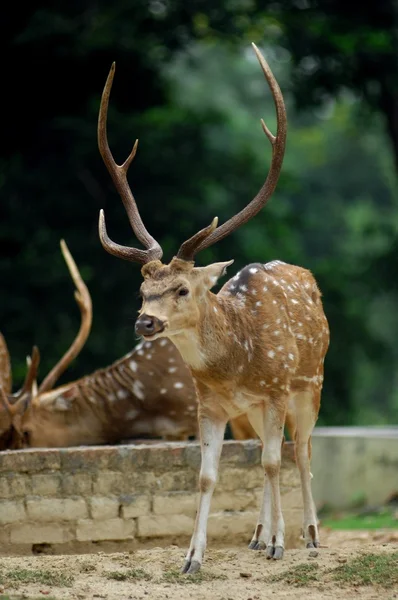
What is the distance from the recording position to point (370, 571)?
6.55 meters

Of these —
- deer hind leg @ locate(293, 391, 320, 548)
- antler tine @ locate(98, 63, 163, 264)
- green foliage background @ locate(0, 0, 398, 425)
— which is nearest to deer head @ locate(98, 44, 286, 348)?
antler tine @ locate(98, 63, 163, 264)

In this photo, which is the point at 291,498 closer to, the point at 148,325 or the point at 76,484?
the point at 76,484

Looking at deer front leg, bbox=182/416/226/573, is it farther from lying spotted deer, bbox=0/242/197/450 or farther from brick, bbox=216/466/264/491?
lying spotted deer, bbox=0/242/197/450

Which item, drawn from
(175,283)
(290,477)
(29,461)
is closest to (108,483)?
(29,461)

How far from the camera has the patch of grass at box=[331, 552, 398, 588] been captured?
642 cm

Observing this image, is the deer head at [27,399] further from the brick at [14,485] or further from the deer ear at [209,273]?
the deer ear at [209,273]

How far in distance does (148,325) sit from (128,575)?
1.36 meters

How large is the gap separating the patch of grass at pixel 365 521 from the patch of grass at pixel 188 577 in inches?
176

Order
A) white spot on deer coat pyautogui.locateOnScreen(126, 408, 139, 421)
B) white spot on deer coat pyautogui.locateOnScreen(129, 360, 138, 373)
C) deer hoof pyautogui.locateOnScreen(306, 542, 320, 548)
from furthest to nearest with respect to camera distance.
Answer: white spot on deer coat pyautogui.locateOnScreen(129, 360, 138, 373)
white spot on deer coat pyautogui.locateOnScreen(126, 408, 139, 421)
deer hoof pyautogui.locateOnScreen(306, 542, 320, 548)

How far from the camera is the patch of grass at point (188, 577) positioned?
666 cm

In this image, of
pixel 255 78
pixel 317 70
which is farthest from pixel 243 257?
pixel 255 78

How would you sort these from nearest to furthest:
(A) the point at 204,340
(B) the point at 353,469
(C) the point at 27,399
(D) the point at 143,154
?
1. (A) the point at 204,340
2. (C) the point at 27,399
3. (B) the point at 353,469
4. (D) the point at 143,154

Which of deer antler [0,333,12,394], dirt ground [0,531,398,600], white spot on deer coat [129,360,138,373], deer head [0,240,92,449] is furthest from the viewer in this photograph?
deer antler [0,333,12,394]

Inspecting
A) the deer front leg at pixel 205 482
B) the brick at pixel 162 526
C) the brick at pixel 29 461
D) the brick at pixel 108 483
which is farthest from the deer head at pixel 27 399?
the deer front leg at pixel 205 482
